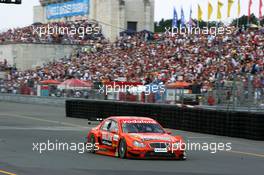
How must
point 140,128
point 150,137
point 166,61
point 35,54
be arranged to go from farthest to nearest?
point 35,54, point 166,61, point 140,128, point 150,137

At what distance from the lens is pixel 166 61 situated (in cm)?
4397

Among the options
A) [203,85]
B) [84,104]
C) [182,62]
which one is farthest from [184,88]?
[182,62]

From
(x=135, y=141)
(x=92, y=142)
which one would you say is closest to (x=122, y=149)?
(x=135, y=141)

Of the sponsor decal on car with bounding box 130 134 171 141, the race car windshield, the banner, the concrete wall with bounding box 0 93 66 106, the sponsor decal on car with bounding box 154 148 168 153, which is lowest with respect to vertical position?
the concrete wall with bounding box 0 93 66 106

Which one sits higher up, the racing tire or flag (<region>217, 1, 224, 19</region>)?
flag (<region>217, 1, 224, 19</region>)

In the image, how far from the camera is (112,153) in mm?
17375

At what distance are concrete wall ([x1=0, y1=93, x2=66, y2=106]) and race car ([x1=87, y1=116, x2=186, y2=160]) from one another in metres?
31.1

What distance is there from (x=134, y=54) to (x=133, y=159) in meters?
33.6

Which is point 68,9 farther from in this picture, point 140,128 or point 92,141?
point 140,128

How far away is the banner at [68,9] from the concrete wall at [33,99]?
42.1 ft

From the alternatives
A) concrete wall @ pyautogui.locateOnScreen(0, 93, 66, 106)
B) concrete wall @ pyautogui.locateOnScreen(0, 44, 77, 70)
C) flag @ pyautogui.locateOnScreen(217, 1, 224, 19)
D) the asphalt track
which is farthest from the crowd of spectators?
the asphalt track

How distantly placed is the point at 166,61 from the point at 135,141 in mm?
27816

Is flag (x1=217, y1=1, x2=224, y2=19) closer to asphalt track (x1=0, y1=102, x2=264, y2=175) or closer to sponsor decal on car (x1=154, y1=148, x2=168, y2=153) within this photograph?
asphalt track (x1=0, y1=102, x2=264, y2=175)

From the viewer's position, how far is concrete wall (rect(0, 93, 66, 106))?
49.9m
